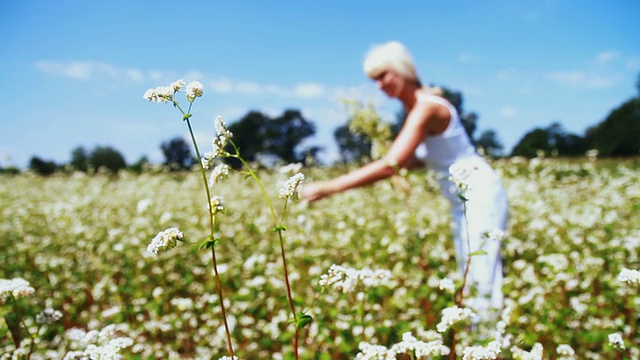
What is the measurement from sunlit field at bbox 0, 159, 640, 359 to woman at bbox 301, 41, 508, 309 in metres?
0.24

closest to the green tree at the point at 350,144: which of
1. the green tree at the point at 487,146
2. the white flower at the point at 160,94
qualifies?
the green tree at the point at 487,146

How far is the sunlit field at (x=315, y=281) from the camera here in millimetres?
2898

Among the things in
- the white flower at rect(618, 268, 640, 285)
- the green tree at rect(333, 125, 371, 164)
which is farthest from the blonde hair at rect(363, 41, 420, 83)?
the green tree at rect(333, 125, 371, 164)

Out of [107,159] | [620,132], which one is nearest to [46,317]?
[107,159]

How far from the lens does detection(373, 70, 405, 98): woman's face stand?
3346 mm

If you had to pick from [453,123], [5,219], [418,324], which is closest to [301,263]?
[418,324]

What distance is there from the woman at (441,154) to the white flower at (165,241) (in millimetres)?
1711

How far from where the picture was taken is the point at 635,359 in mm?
2740

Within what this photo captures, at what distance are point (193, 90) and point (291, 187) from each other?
0.33 metres

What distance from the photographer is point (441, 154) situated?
3471 mm

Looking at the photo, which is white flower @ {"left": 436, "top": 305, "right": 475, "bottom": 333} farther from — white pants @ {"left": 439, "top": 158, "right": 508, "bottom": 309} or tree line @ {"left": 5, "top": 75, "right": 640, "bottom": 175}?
tree line @ {"left": 5, "top": 75, "right": 640, "bottom": 175}

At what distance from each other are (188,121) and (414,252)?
12.7 ft

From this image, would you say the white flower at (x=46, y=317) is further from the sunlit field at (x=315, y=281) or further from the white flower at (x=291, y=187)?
the white flower at (x=291, y=187)

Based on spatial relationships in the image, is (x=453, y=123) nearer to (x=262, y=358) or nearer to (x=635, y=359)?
(x=635, y=359)
